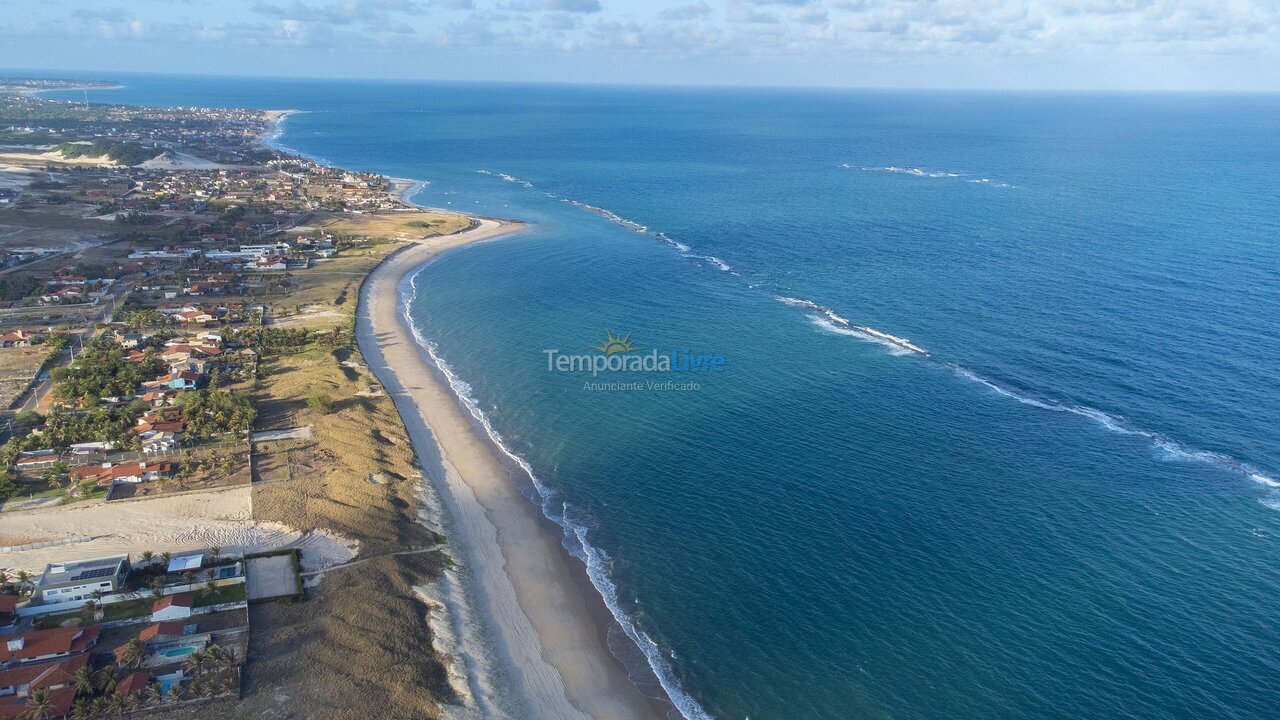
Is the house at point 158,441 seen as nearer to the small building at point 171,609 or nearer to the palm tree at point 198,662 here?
the small building at point 171,609

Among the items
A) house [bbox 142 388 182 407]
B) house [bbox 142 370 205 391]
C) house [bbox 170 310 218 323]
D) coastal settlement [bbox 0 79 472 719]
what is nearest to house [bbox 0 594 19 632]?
coastal settlement [bbox 0 79 472 719]

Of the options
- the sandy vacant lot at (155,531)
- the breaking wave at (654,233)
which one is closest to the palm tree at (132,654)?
the sandy vacant lot at (155,531)

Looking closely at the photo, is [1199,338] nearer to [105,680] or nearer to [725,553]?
[725,553]

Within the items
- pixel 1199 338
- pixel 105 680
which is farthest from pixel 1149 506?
pixel 105 680

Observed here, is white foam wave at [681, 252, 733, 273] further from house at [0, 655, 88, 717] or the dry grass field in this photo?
house at [0, 655, 88, 717]

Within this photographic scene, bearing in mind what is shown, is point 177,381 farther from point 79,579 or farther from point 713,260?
point 713,260

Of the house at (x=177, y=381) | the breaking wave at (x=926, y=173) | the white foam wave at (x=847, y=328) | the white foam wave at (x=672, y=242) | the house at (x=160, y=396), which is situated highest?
Result: the breaking wave at (x=926, y=173)
